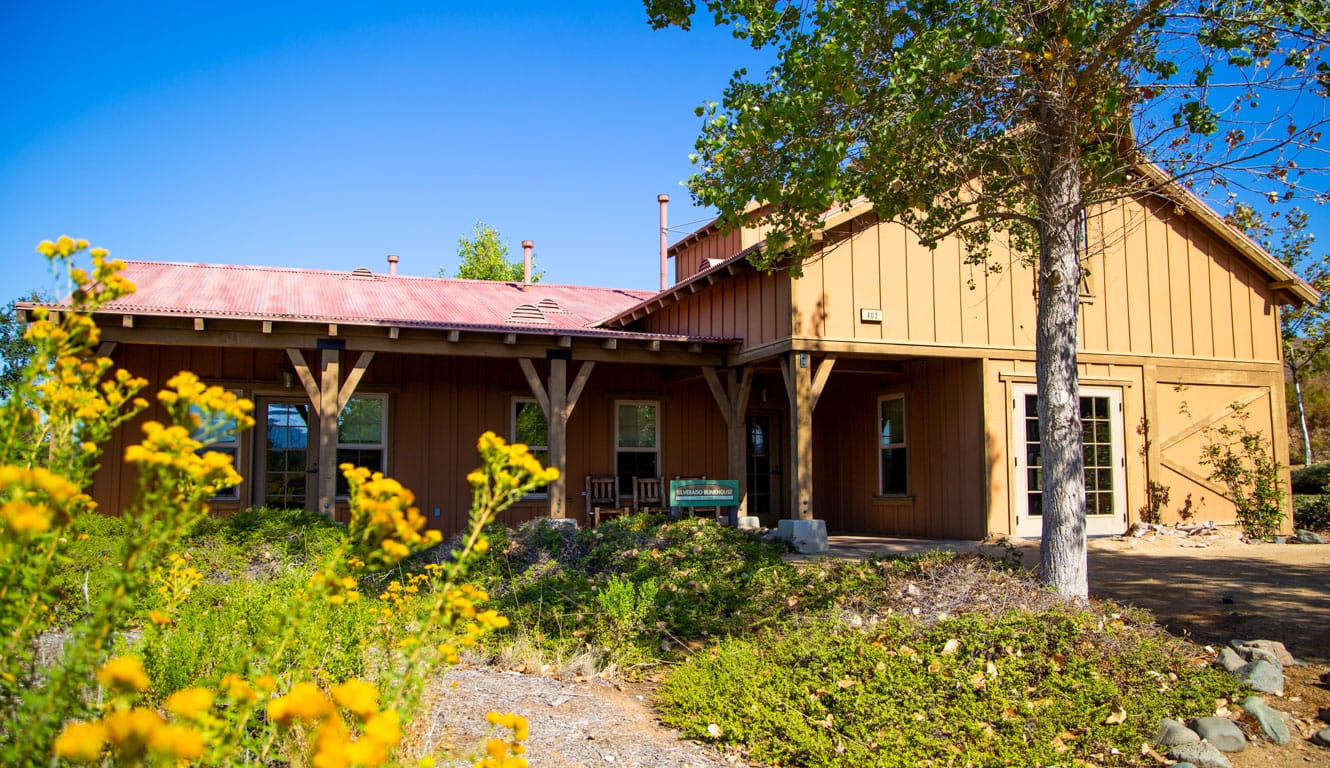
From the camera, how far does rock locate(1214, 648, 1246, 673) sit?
5.48 m

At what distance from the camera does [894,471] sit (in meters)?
13.9

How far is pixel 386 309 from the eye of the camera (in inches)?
571

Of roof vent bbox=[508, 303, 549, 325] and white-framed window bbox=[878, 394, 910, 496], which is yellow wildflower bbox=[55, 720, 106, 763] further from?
roof vent bbox=[508, 303, 549, 325]

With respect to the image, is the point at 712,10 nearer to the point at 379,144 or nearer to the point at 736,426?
the point at 736,426

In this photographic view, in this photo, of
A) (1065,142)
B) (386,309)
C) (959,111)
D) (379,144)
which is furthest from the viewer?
(379,144)

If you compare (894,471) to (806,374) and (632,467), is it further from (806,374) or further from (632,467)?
(632,467)

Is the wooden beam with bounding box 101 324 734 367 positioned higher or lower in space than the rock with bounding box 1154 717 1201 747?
higher

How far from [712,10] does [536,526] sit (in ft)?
18.6

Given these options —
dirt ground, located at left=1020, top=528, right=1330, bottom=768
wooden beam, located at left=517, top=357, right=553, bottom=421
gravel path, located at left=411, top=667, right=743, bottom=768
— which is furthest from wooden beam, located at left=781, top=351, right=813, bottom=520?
gravel path, located at left=411, top=667, right=743, bottom=768

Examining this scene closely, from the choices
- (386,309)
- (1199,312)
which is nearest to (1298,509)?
(1199,312)

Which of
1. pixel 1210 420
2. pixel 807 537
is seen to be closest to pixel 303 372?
pixel 807 537

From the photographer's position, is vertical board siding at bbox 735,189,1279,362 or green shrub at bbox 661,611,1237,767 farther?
vertical board siding at bbox 735,189,1279,362

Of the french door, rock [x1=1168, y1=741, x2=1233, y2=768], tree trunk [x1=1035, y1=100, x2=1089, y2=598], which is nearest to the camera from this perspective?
rock [x1=1168, y1=741, x2=1233, y2=768]

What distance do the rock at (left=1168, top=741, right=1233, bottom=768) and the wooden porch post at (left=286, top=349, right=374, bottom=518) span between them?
9048 millimetres
